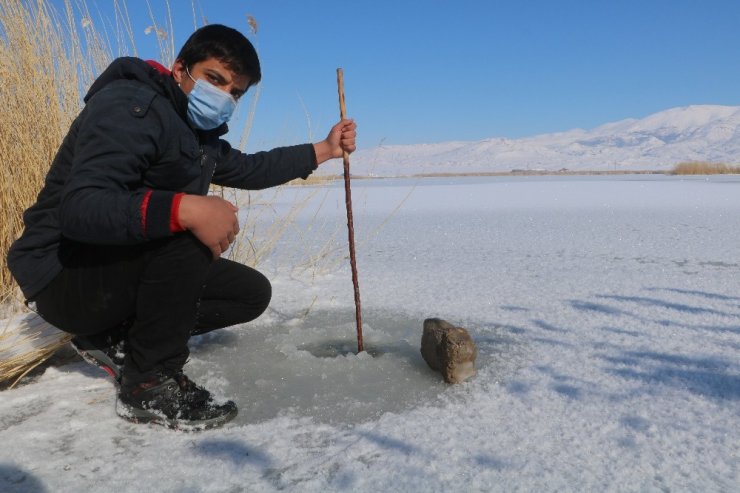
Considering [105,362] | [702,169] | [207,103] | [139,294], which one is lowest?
[702,169]

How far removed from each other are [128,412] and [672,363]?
1.51 meters

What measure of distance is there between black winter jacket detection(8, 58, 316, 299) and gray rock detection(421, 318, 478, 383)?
799mm

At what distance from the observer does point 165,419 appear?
4.54 feet

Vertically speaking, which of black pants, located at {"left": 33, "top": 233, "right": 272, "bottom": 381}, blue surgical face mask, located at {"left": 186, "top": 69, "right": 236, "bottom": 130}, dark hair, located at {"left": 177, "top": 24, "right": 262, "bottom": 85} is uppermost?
dark hair, located at {"left": 177, "top": 24, "right": 262, "bottom": 85}

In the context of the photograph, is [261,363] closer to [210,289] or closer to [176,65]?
[210,289]

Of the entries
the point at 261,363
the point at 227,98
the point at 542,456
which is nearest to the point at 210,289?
the point at 261,363

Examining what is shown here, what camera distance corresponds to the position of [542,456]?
1.15 m

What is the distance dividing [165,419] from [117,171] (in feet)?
2.00

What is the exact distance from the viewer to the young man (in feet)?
4.12

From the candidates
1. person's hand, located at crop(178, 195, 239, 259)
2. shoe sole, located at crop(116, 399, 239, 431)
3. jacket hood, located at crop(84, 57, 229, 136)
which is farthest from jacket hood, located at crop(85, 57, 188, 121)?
shoe sole, located at crop(116, 399, 239, 431)

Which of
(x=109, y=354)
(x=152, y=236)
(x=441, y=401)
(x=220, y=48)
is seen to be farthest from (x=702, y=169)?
(x=152, y=236)

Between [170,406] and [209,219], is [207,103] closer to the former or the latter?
[209,219]

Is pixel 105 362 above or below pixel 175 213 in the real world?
below

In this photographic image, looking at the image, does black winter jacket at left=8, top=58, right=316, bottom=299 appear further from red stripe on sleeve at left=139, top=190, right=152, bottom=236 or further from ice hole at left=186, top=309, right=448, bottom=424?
ice hole at left=186, top=309, right=448, bottom=424
